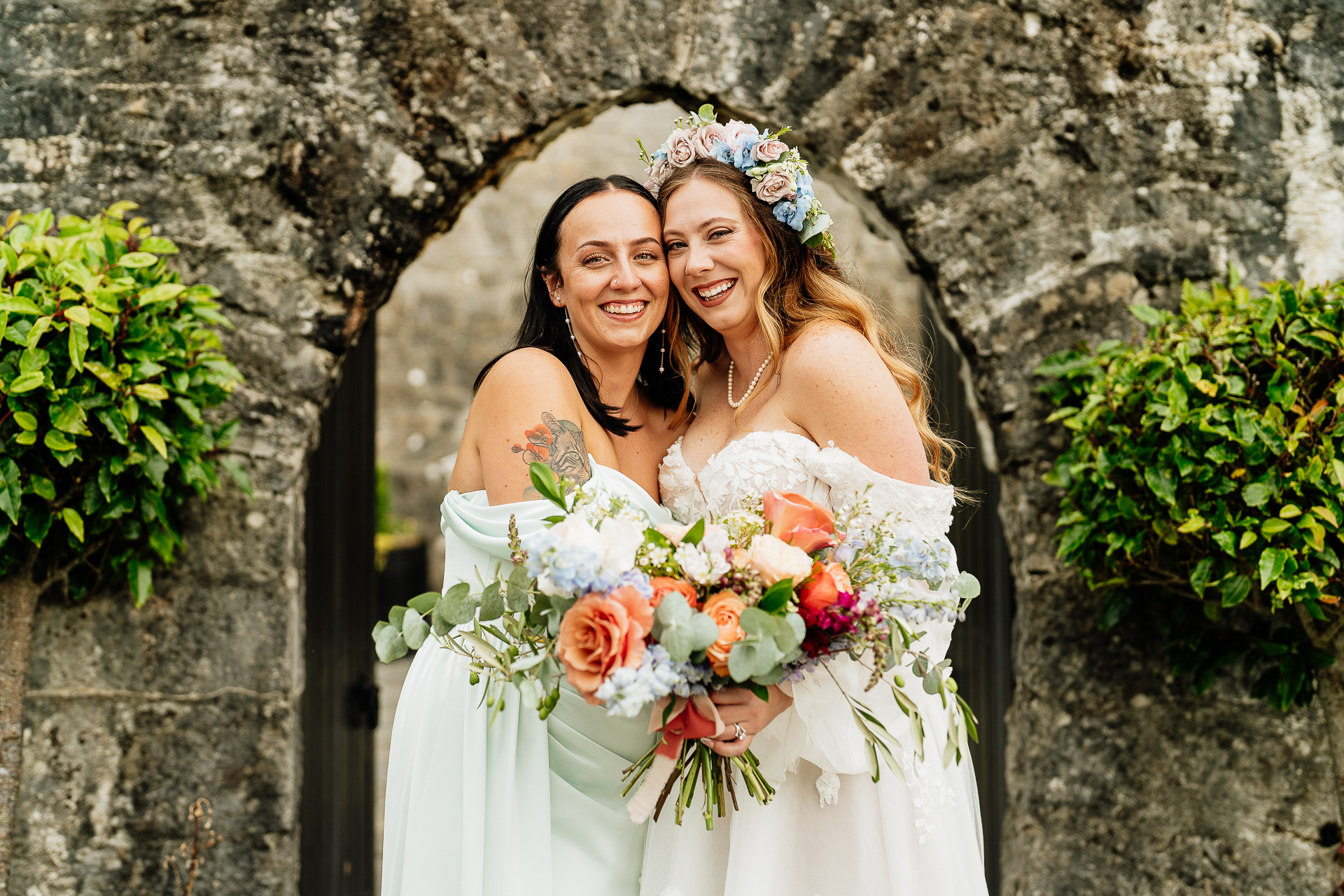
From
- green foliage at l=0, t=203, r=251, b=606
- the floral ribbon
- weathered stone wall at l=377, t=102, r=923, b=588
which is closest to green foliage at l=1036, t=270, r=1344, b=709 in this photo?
the floral ribbon

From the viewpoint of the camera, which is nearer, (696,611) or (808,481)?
(696,611)

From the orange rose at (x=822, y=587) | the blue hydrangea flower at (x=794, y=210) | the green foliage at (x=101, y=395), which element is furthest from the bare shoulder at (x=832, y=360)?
the green foliage at (x=101, y=395)

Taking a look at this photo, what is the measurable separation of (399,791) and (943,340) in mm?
3411

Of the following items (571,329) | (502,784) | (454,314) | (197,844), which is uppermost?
(454,314)

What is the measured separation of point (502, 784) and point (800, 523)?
953 millimetres

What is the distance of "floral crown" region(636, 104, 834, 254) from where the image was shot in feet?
7.88

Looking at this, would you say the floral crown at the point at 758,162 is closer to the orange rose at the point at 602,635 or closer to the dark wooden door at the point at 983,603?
the orange rose at the point at 602,635

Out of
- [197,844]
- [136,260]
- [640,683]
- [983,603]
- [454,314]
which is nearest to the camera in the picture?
[640,683]

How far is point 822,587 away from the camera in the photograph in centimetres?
165

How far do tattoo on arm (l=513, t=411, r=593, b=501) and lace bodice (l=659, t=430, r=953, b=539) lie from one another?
304 millimetres

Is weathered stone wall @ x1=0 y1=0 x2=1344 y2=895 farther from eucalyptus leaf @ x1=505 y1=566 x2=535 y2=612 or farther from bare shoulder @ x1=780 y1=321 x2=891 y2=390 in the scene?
eucalyptus leaf @ x1=505 y1=566 x2=535 y2=612

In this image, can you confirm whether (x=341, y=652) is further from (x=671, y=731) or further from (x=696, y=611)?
(x=696, y=611)

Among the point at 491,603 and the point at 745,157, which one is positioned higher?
the point at 745,157

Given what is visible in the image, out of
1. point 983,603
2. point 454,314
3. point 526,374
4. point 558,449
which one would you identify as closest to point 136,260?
point 526,374
